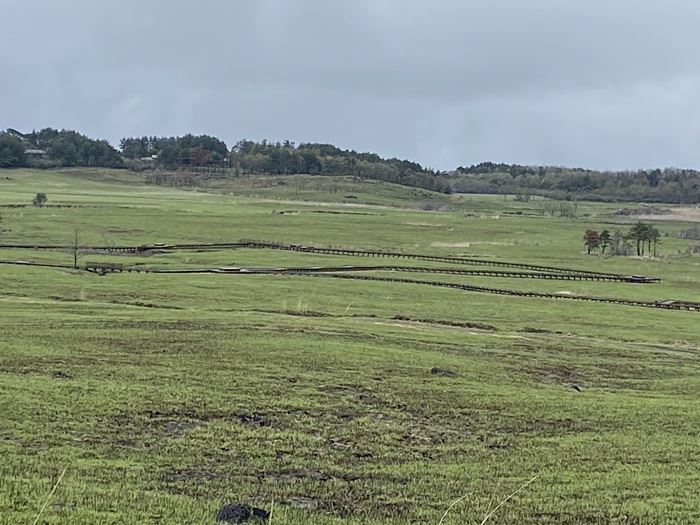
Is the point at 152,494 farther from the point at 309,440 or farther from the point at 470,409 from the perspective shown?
the point at 470,409

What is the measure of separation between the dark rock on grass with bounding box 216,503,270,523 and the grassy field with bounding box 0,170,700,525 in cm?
38

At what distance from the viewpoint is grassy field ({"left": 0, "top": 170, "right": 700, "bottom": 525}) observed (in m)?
16.2

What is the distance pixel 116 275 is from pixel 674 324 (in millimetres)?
35282

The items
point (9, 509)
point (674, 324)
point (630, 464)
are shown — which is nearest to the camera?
point (9, 509)

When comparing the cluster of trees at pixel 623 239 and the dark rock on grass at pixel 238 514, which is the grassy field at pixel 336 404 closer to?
the dark rock on grass at pixel 238 514

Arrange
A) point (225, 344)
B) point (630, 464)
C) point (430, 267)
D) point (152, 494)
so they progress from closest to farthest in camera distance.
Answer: point (152, 494) < point (630, 464) < point (225, 344) < point (430, 267)

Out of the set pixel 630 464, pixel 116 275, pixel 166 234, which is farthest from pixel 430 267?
pixel 630 464

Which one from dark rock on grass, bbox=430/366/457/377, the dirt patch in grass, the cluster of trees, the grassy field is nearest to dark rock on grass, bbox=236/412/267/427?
the grassy field

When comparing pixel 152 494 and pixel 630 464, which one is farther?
pixel 630 464

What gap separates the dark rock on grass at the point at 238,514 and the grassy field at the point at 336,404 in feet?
1.25

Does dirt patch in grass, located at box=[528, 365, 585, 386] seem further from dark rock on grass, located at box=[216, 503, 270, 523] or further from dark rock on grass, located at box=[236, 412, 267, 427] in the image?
dark rock on grass, located at box=[216, 503, 270, 523]

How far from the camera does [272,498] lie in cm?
1593

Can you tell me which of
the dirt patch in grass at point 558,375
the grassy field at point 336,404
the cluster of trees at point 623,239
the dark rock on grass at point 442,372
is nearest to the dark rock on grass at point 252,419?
the grassy field at point 336,404

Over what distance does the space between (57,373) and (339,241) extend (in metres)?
81.0
